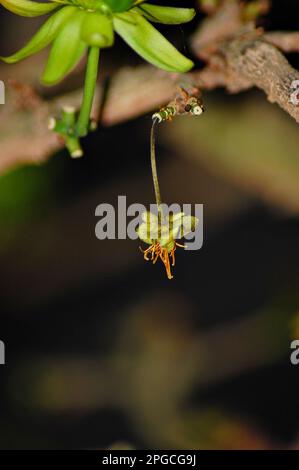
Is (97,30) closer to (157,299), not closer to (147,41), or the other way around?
(147,41)

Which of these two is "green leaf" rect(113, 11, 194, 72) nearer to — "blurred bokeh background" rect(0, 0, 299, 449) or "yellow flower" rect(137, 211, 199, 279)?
"yellow flower" rect(137, 211, 199, 279)

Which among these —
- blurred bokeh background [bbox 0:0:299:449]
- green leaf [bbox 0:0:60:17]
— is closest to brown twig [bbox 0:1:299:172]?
green leaf [bbox 0:0:60:17]

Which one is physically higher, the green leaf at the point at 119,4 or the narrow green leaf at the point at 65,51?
the green leaf at the point at 119,4

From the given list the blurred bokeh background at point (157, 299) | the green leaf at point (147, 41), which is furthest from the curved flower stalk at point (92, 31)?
the blurred bokeh background at point (157, 299)

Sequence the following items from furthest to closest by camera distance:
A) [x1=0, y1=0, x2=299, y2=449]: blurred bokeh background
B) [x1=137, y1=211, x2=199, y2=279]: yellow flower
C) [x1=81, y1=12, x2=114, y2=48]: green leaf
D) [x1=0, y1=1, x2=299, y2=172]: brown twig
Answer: [x1=0, y1=0, x2=299, y2=449]: blurred bokeh background → [x1=0, y1=1, x2=299, y2=172]: brown twig → [x1=137, y1=211, x2=199, y2=279]: yellow flower → [x1=81, y1=12, x2=114, y2=48]: green leaf

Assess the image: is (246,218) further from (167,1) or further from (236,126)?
(167,1)

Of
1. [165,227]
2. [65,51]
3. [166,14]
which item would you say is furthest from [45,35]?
[165,227]

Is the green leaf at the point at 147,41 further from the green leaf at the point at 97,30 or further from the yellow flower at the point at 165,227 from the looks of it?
the yellow flower at the point at 165,227
